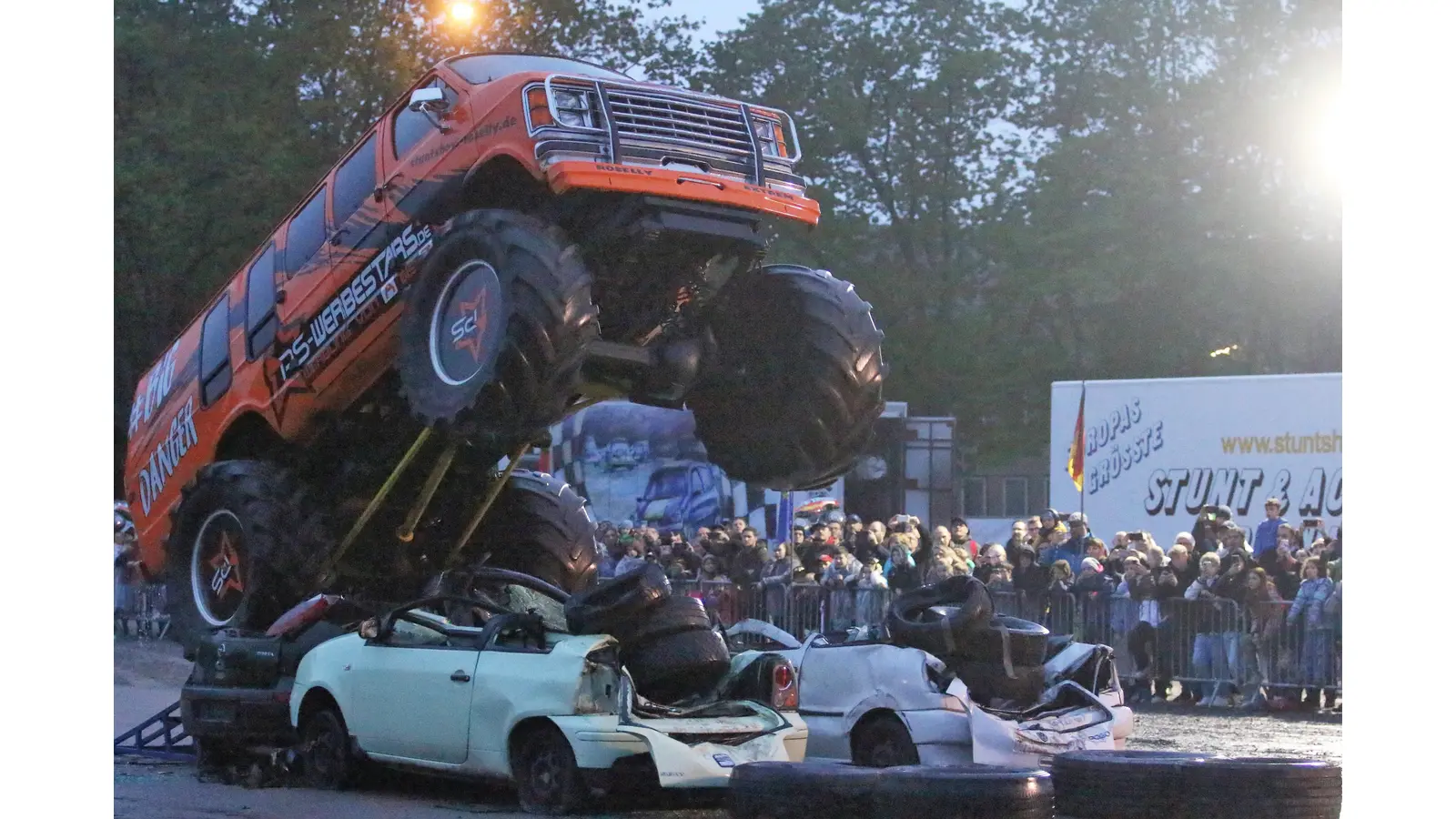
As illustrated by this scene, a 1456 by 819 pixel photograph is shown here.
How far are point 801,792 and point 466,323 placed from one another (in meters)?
2.50

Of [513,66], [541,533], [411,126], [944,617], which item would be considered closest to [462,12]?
[411,126]

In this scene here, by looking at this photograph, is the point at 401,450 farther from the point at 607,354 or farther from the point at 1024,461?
the point at 1024,461

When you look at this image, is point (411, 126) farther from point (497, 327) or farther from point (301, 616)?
point (301, 616)

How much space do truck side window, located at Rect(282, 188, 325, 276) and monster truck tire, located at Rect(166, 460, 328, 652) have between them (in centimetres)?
107

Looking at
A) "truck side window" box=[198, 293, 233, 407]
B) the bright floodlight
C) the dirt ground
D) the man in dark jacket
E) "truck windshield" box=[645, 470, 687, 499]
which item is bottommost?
the dirt ground

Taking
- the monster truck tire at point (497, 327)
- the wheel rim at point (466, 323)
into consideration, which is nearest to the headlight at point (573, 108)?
→ the monster truck tire at point (497, 327)

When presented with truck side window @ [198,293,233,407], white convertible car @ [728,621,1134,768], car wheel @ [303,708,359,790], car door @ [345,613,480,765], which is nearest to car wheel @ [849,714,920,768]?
white convertible car @ [728,621,1134,768]

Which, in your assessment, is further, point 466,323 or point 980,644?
point 980,644

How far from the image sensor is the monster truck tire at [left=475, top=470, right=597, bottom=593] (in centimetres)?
1074

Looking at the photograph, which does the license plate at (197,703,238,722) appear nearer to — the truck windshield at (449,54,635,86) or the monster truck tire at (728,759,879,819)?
the monster truck tire at (728,759,879,819)

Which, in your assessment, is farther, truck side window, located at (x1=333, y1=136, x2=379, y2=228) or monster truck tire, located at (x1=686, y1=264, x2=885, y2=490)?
truck side window, located at (x1=333, y1=136, x2=379, y2=228)

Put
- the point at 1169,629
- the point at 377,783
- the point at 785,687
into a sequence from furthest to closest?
1. the point at 1169,629
2. the point at 377,783
3. the point at 785,687

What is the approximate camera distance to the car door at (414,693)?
9562 mm

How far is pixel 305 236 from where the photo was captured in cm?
979
